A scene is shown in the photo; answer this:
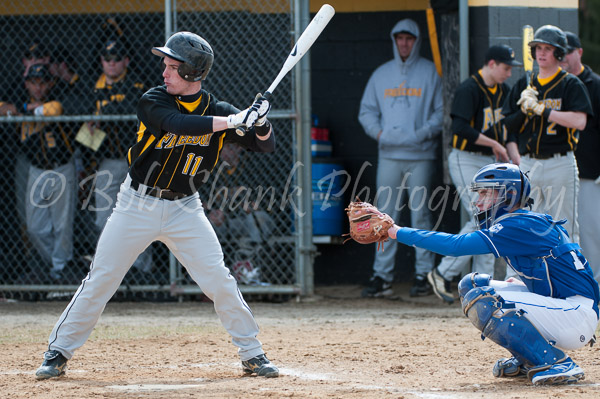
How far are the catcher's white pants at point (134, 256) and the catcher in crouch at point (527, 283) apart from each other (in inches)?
35.2

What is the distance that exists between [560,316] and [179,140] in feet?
6.48

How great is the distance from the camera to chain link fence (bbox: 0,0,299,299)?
295 inches

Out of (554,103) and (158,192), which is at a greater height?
(554,103)

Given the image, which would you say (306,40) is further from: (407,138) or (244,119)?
(407,138)

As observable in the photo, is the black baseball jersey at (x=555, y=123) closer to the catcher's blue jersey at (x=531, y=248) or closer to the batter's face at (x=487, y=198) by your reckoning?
the catcher's blue jersey at (x=531, y=248)

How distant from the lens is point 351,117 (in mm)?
8695

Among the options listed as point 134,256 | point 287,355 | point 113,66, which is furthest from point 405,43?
point 134,256

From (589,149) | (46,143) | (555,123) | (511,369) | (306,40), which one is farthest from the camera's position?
(46,143)

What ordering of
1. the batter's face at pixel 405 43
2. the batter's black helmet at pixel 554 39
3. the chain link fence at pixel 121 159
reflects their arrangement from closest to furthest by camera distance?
the batter's black helmet at pixel 554 39 → the chain link fence at pixel 121 159 → the batter's face at pixel 405 43

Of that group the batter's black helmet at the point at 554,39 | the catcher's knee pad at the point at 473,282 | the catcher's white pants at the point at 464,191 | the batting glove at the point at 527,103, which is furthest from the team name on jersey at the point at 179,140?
the catcher's white pants at the point at 464,191

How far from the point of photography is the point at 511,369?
14.3 feet

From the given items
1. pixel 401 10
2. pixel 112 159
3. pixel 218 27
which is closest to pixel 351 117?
pixel 401 10

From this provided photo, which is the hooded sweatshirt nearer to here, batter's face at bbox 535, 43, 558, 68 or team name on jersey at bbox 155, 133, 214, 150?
batter's face at bbox 535, 43, 558, 68

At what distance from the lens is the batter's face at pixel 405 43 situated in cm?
787
